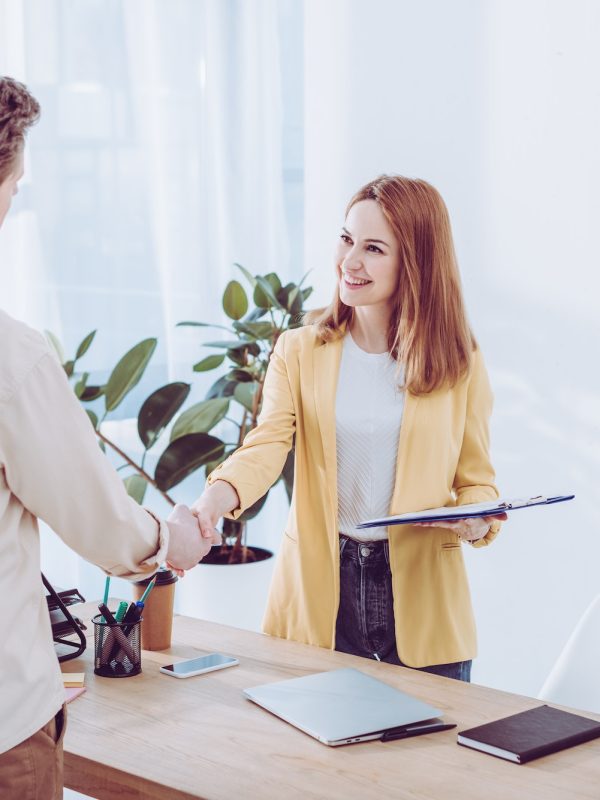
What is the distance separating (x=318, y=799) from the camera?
50.5 inches

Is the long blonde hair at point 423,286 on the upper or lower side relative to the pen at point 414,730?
upper

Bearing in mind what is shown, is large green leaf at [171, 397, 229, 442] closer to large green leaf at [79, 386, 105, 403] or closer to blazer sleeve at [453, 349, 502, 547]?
large green leaf at [79, 386, 105, 403]

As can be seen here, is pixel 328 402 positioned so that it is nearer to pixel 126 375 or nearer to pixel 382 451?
pixel 382 451

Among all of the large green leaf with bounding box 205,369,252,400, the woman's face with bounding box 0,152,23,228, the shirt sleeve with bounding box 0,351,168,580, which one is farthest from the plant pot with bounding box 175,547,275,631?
the woman's face with bounding box 0,152,23,228

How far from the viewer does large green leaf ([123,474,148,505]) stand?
3070 mm

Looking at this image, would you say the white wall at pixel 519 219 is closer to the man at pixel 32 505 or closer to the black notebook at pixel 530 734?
the black notebook at pixel 530 734

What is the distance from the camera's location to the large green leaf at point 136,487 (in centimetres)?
307

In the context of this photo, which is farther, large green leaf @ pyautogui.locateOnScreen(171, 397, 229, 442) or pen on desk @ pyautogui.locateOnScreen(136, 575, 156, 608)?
large green leaf @ pyautogui.locateOnScreen(171, 397, 229, 442)

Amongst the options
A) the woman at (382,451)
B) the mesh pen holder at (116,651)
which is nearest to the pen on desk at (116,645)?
the mesh pen holder at (116,651)

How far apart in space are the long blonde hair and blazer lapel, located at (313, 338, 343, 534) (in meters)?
0.05

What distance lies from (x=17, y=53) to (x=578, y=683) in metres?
2.79

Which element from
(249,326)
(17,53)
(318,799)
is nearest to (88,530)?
(318,799)

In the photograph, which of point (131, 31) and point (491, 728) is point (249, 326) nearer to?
point (131, 31)

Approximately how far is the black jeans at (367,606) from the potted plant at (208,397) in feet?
3.17
